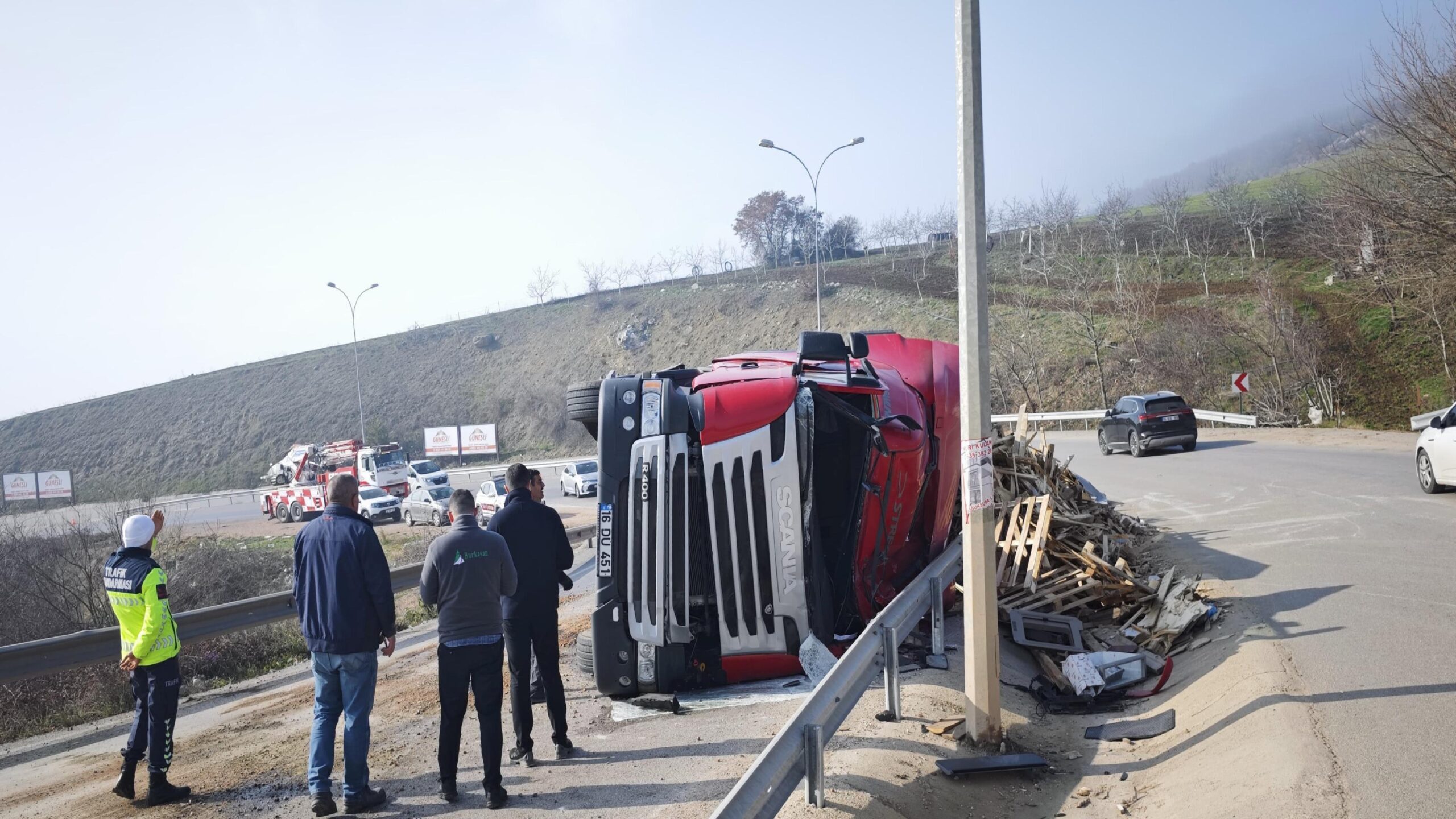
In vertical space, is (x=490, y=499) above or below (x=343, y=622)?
below

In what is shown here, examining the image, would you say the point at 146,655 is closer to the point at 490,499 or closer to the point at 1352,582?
the point at 1352,582

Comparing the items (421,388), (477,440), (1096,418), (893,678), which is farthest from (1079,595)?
(421,388)

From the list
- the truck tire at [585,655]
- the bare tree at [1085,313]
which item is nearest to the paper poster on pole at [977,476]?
the truck tire at [585,655]

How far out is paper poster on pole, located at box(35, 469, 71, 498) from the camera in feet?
176

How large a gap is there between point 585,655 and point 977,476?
4.54m

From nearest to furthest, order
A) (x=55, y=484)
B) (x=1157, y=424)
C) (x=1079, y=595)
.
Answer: (x=1079, y=595), (x=1157, y=424), (x=55, y=484)

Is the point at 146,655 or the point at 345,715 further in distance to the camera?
the point at 146,655

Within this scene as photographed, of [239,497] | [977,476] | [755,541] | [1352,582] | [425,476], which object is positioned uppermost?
[977,476]

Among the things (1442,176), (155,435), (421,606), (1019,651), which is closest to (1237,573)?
(1019,651)

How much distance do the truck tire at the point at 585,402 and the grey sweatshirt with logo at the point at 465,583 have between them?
2163 mm

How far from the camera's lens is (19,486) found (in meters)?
53.2

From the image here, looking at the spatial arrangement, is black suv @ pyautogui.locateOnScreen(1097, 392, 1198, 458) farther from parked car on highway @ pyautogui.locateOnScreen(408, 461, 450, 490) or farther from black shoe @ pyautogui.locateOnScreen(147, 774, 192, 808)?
black shoe @ pyautogui.locateOnScreen(147, 774, 192, 808)

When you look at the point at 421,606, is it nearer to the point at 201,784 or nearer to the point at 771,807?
the point at 201,784

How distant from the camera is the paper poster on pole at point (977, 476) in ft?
20.6
